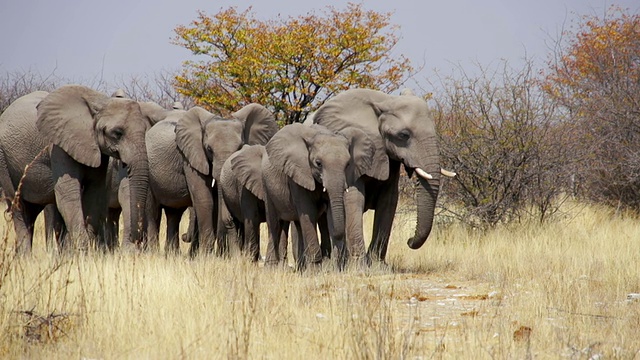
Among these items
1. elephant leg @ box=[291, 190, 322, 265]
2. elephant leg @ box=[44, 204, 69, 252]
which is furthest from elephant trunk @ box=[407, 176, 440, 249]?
elephant leg @ box=[44, 204, 69, 252]

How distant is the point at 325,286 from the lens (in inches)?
417

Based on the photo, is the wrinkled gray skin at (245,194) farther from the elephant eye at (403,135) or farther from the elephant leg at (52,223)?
the elephant leg at (52,223)

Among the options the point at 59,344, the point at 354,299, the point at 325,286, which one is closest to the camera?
the point at 59,344

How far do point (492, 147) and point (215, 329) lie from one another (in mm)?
9932

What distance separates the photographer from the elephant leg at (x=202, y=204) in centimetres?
1468

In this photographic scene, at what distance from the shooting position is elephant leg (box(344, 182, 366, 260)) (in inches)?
484

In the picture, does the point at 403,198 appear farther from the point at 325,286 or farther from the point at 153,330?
the point at 153,330

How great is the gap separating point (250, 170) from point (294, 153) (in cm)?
130

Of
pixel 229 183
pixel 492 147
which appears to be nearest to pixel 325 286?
pixel 229 183

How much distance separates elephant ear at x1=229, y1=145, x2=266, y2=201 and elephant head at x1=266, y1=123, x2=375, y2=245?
75cm

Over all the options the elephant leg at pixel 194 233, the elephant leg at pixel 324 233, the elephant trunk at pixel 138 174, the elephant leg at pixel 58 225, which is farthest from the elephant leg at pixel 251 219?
the elephant leg at pixel 58 225

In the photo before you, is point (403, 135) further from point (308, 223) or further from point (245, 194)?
point (245, 194)

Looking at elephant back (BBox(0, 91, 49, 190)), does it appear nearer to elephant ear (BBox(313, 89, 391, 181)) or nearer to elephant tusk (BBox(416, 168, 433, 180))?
elephant ear (BBox(313, 89, 391, 181))

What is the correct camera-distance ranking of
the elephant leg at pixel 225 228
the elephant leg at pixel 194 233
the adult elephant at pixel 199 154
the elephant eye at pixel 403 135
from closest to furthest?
the elephant eye at pixel 403 135 < the elephant leg at pixel 225 228 < the adult elephant at pixel 199 154 < the elephant leg at pixel 194 233
